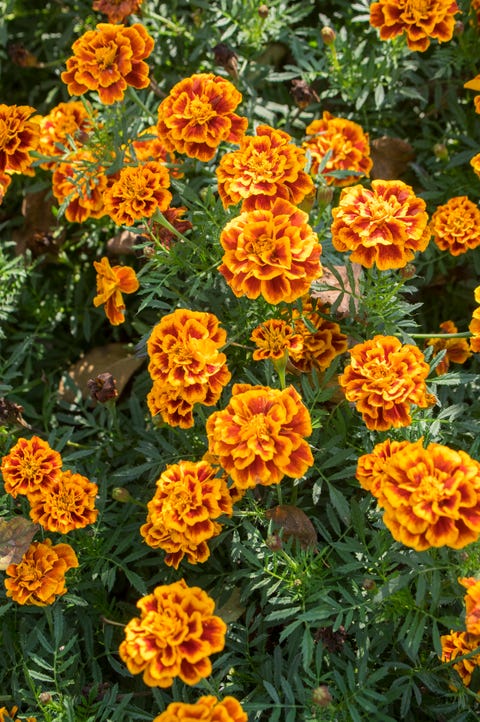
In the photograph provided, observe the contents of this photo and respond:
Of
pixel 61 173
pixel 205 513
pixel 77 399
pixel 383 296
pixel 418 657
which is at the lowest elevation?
pixel 418 657

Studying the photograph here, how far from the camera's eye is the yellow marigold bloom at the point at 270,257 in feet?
6.59

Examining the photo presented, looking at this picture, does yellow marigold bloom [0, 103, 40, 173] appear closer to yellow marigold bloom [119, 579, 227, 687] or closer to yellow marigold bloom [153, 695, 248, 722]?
yellow marigold bloom [119, 579, 227, 687]

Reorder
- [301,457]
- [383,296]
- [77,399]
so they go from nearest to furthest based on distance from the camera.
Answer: [301,457] < [383,296] < [77,399]

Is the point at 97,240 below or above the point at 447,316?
above

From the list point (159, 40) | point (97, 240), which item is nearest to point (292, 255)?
point (97, 240)

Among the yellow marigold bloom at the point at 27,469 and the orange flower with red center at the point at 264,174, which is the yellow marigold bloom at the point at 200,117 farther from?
the yellow marigold bloom at the point at 27,469

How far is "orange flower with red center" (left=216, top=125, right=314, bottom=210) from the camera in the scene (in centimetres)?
217

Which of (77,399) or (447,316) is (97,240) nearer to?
(77,399)

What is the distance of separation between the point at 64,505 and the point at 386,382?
2.95ft

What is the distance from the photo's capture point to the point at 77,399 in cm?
287

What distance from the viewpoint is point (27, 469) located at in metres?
2.25

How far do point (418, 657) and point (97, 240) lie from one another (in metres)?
1.96

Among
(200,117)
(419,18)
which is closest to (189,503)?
(200,117)

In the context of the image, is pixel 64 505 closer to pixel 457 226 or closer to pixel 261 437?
pixel 261 437
